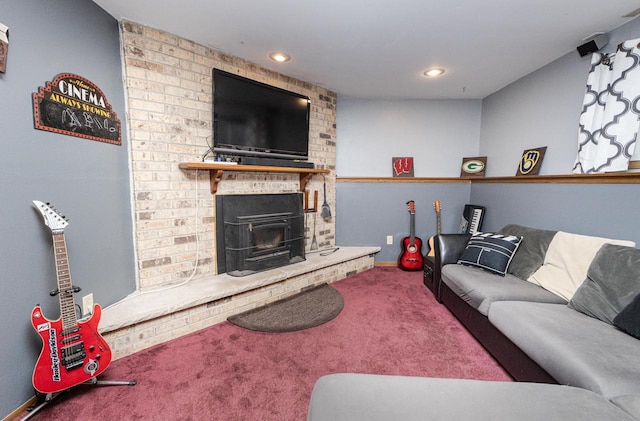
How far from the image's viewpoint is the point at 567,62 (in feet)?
7.76

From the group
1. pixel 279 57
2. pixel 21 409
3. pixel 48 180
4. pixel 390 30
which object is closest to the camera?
pixel 21 409

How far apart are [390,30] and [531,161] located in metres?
1.94

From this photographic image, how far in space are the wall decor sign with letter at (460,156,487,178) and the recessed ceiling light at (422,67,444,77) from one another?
1362mm

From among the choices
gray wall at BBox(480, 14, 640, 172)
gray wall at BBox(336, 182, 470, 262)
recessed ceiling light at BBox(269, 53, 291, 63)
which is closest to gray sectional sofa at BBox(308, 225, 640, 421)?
gray wall at BBox(480, 14, 640, 172)

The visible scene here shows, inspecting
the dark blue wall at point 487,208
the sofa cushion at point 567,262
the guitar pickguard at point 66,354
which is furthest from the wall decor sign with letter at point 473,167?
the guitar pickguard at point 66,354

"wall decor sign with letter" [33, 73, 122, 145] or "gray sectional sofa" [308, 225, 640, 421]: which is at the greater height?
"wall decor sign with letter" [33, 73, 122, 145]

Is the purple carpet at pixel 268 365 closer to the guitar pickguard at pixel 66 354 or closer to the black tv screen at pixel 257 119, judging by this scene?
the guitar pickguard at pixel 66 354

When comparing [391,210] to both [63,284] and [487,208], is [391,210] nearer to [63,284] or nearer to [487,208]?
[487,208]

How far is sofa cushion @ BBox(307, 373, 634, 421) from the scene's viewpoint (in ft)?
2.59

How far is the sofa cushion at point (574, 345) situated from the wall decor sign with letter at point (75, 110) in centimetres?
280

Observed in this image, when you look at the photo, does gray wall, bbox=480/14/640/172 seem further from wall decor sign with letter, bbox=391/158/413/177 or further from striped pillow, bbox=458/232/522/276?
wall decor sign with letter, bbox=391/158/413/177

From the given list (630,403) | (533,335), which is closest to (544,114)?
(533,335)

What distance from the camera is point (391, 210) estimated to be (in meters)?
3.83

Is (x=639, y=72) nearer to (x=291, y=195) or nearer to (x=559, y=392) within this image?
(x=559, y=392)
